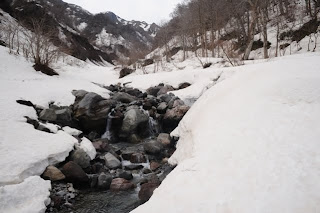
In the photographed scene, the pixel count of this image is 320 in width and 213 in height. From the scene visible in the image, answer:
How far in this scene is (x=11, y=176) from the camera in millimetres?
4797

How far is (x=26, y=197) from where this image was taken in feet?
15.0

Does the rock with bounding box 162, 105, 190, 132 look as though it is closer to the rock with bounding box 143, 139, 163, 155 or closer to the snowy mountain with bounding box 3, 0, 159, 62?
the rock with bounding box 143, 139, 163, 155

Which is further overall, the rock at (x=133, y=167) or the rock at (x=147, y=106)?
the rock at (x=147, y=106)

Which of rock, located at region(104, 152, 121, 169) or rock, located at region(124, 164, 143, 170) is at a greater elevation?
rock, located at region(104, 152, 121, 169)

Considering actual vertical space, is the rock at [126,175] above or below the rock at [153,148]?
below

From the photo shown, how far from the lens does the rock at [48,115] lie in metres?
8.34

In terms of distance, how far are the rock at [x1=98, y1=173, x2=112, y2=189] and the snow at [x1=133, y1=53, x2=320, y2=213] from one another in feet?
6.82

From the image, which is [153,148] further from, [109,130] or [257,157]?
[257,157]

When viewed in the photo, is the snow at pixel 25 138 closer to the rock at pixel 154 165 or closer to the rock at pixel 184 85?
the rock at pixel 154 165

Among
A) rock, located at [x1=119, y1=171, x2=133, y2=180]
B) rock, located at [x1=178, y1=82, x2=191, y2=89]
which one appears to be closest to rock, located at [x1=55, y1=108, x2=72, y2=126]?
rock, located at [x1=119, y1=171, x2=133, y2=180]

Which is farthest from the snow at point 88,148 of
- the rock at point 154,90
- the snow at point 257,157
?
the rock at point 154,90

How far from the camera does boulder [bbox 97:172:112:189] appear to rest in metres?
6.01

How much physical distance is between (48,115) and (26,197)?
4.45 meters

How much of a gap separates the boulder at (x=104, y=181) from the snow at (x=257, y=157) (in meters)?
2.08
